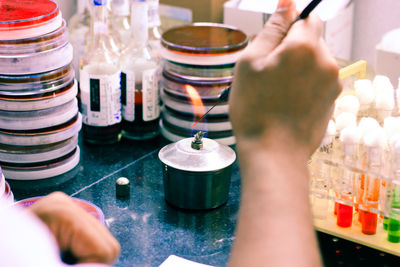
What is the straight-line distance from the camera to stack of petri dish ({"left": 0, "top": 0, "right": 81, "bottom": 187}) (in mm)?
1370

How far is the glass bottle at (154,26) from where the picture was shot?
1.67m

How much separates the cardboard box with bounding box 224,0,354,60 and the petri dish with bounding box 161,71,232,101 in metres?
0.35

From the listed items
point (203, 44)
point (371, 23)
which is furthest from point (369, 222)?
point (371, 23)

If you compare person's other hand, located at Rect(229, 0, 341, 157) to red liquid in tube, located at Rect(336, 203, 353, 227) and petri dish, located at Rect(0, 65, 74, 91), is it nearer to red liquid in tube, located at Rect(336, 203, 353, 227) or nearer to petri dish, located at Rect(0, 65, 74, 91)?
red liquid in tube, located at Rect(336, 203, 353, 227)

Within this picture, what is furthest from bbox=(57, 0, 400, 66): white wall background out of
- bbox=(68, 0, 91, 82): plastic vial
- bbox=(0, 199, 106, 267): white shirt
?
bbox=(0, 199, 106, 267): white shirt

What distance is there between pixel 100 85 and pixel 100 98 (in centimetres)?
3

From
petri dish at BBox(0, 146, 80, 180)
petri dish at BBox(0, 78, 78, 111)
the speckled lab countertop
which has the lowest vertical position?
the speckled lab countertop

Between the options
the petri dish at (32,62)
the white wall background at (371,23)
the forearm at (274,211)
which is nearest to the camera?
the forearm at (274,211)

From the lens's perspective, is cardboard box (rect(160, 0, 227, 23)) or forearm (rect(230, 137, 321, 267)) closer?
forearm (rect(230, 137, 321, 267))

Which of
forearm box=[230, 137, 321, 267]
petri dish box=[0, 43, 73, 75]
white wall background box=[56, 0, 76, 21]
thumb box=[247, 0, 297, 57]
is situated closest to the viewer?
forearm box=[230, 137, 321, 267]

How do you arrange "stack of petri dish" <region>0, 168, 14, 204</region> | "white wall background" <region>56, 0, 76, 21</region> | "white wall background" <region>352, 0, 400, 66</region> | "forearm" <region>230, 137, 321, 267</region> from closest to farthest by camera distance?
"forearm" <region>230, 137, 321, 267</region> → "stack of petri dish" <region>0, 168, 14, 204</region> → "white wall background" <region>56, 0, 76, 21</region> → "white wall background" <region>352, 0, 400, 66</region>

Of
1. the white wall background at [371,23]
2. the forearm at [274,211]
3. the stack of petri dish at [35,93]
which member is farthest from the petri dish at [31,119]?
the white wall background at [371,23]

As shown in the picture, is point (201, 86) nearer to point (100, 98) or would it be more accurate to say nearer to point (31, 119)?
point (100, 98)

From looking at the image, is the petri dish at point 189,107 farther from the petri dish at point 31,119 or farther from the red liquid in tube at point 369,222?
the red liquid in tube at point 369,222
